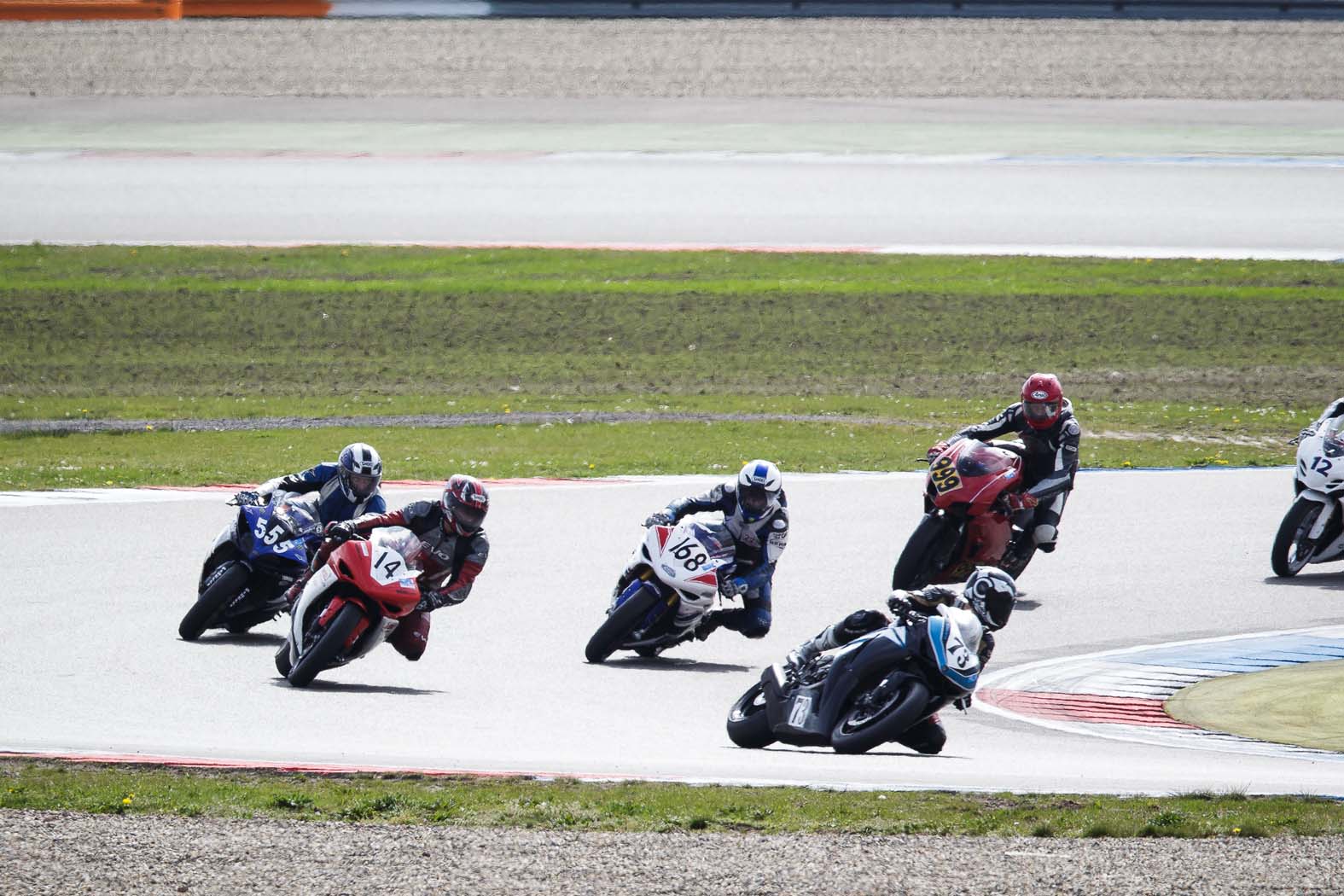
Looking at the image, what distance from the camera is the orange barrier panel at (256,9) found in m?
50.2

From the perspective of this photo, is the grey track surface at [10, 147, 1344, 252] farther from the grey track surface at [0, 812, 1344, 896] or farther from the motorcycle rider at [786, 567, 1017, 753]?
the grey track surface at [0, 812, 1344, 896]

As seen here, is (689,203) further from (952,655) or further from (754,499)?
(952,655)

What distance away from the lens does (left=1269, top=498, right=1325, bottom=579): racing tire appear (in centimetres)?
1516

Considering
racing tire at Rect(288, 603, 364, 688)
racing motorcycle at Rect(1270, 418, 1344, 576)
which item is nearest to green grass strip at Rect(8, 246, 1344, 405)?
racing motorcycle at Rect(1270, 418, 1344, 576)

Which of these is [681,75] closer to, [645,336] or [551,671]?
[645,336]

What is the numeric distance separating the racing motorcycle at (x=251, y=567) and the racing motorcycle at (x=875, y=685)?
151 inches

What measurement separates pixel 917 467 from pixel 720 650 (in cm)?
710

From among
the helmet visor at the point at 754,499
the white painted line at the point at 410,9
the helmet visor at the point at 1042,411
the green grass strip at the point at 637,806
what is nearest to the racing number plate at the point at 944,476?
the helmet visor at the point at 1042,411

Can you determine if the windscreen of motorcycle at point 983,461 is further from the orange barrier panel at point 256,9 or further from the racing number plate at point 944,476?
the orange barrier panel at point 256,9

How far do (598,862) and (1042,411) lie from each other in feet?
24.6

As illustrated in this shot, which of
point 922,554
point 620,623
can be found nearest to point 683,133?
point 922,554

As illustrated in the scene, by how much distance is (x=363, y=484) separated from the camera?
12773 millimetres

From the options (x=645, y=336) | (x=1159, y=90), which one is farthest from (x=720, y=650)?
(x=1159, y=90)

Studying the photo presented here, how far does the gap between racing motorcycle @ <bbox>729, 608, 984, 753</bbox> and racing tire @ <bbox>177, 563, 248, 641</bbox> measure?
402 centimetres
